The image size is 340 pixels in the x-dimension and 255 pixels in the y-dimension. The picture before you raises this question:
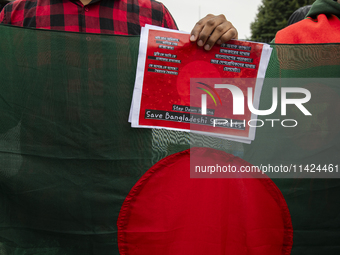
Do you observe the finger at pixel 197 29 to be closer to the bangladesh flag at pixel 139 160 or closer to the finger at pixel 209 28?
the finger at pixel 209 28

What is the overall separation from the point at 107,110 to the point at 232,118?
56 cm

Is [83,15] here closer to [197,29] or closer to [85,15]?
[85,15]

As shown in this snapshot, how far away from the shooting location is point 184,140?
3.47ft

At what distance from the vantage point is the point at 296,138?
3.50 feet

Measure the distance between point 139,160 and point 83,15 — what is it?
843 mm

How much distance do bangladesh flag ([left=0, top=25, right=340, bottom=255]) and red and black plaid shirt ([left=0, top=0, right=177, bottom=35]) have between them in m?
0.24

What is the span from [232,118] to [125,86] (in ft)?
1.64

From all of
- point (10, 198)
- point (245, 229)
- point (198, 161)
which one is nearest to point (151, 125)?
point (198, 161)

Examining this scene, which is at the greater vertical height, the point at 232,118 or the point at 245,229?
the point at 232,118

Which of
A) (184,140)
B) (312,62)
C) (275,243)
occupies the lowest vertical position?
(275,243)

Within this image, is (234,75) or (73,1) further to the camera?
(73,1)

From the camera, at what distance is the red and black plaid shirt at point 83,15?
1.24m

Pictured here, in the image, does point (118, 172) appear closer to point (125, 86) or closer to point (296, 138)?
point (125, 86)

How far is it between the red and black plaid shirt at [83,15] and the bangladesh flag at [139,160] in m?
0.24
